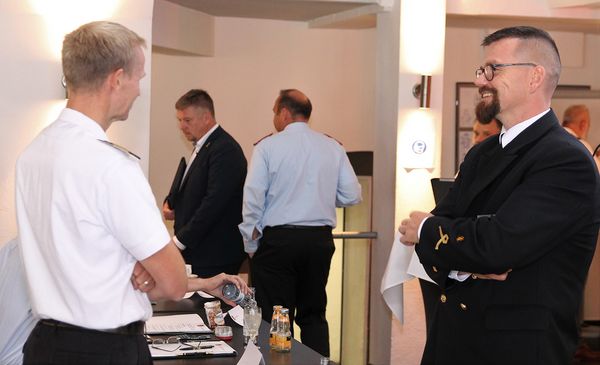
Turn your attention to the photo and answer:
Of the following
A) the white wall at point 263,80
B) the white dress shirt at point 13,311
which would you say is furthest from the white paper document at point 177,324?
the white wall at point 263,80

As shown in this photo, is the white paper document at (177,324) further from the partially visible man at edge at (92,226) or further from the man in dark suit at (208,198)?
the man in dark suit at (208,198)

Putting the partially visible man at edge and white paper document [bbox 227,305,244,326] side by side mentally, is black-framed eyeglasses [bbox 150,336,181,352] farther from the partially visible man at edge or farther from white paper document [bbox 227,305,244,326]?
the partially visible man at edge

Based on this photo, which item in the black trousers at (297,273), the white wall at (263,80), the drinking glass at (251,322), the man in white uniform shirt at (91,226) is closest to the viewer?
the man in white uniform shirt at (91,226)

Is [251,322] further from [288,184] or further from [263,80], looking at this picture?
[263,80]

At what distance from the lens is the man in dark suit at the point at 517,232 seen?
2.68 meters

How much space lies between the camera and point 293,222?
5.70 meters

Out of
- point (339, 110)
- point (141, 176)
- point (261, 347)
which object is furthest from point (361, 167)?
point (141, 176)

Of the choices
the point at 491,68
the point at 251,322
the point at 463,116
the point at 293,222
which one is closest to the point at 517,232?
the point at 491,68

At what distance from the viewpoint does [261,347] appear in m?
3.25

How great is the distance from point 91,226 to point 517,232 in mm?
1215

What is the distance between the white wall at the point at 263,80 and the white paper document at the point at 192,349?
449 centimetres

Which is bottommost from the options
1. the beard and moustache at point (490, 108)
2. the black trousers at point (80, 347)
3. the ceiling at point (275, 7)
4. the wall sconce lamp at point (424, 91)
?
the black trousers at point (80, 347)

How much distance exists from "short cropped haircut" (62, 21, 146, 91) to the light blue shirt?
3.45m

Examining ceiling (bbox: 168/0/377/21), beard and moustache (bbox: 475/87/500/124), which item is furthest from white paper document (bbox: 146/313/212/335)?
ceiling (bbox: 168/0/377/21)
